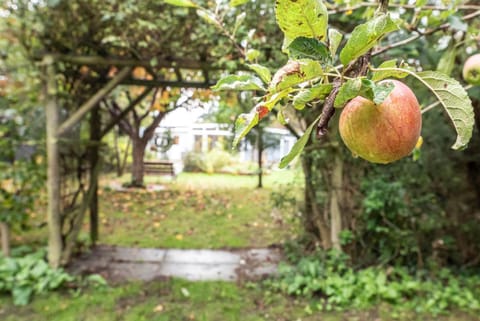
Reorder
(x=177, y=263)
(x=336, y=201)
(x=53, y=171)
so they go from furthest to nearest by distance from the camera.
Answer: (x=177, y=263), (x=336, y=201), (x=53, y=171)

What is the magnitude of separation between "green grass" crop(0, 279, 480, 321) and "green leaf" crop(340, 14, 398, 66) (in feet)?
8.44

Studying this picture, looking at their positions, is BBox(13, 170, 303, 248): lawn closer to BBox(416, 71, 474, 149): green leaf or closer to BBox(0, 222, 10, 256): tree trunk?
BBox(0, 222, 10, 256): tree trunk

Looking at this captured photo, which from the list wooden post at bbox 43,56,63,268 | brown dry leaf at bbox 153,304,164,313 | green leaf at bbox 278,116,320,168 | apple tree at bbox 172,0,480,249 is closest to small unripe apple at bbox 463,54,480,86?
apple tree at bbox 172,0,480,249

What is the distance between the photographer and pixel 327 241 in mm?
3510

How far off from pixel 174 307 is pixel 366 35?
9.09 feet

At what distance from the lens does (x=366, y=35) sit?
1.21ft

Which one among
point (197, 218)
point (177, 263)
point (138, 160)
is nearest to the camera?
point (177, 263)

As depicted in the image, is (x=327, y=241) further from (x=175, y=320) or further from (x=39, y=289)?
(x=39, y=289)

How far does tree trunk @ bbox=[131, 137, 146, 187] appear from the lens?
7316 millimetres

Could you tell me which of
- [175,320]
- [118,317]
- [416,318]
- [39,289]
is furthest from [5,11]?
[416,318]

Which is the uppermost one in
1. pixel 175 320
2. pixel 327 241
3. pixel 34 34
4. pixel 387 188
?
pixel 34 34

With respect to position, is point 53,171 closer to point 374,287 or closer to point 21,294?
point 21,294

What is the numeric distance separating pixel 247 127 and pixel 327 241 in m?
3.29

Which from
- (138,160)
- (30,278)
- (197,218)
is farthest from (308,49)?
(138,160)
